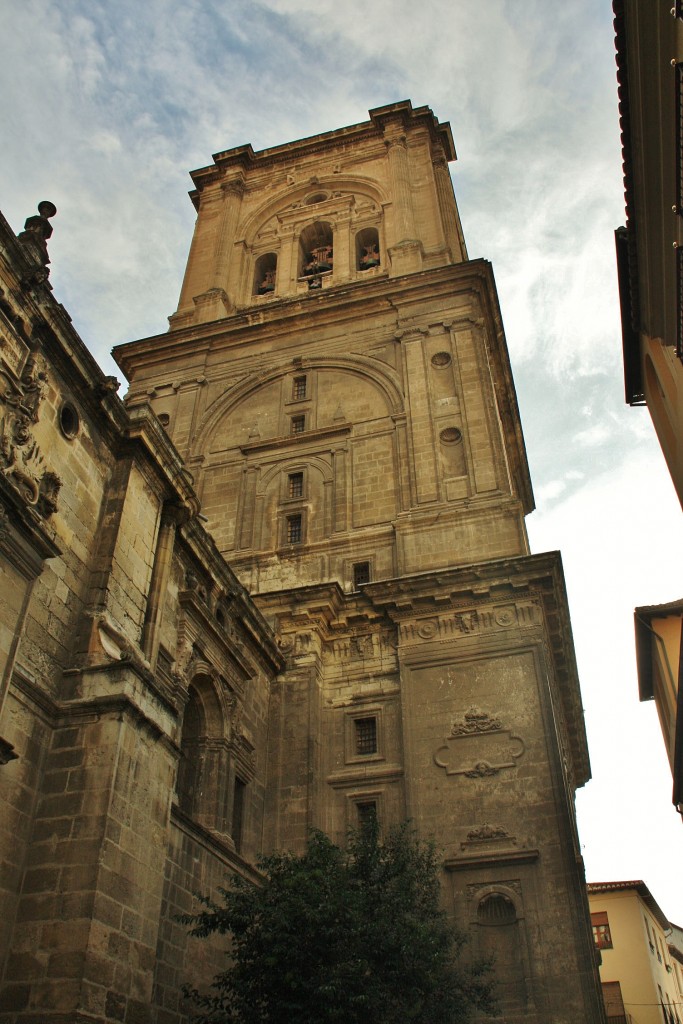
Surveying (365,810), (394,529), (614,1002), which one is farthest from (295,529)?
(614,1002)

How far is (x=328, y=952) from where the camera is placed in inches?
438

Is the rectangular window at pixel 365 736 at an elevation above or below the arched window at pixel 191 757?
above

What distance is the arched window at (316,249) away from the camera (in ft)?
114

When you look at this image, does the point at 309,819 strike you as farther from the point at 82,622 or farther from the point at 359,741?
the point at 82,622

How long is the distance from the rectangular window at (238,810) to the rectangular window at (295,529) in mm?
7889

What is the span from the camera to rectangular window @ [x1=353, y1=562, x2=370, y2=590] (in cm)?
2238

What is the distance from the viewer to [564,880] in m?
16.0

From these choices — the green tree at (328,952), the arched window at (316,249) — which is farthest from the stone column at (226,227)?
the green tree at (328,952)

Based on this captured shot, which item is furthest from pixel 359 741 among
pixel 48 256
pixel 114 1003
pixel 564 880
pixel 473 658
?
pixel 48 256

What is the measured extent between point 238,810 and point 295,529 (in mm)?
8908

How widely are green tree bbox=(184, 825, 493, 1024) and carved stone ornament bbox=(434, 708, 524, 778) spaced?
5.32 m

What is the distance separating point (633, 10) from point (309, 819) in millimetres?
14787

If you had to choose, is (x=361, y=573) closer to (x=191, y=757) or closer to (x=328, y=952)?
(x=191, y=757)

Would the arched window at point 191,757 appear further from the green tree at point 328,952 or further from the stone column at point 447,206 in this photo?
the stone column at point 447,206
